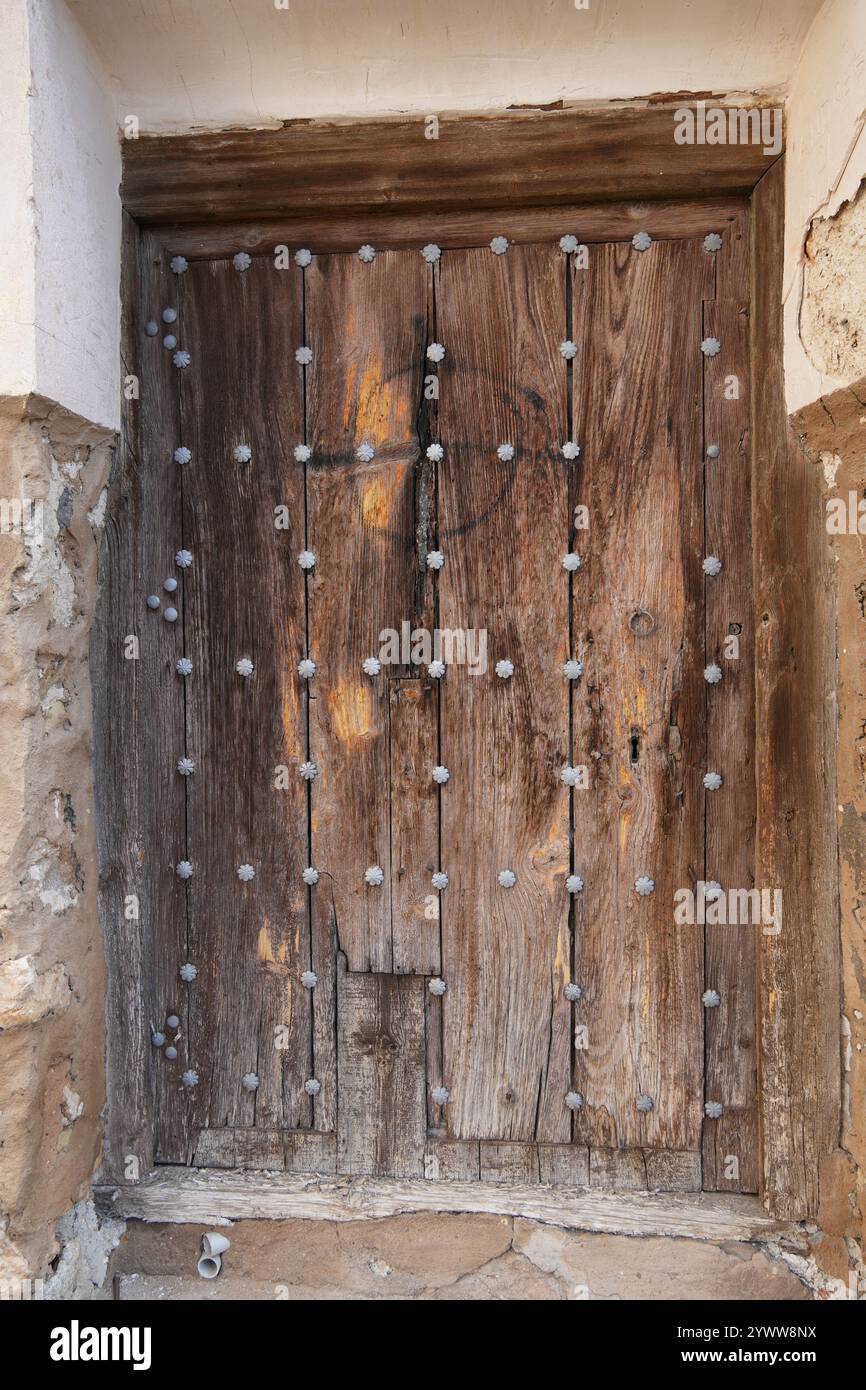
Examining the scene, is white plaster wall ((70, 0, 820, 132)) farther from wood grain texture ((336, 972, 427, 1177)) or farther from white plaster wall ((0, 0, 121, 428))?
wood grain texture ((336, 972, 427, 1177))

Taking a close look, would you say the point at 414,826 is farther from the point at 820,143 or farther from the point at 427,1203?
the point at 820,143

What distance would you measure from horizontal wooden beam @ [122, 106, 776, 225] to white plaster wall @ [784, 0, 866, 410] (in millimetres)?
85

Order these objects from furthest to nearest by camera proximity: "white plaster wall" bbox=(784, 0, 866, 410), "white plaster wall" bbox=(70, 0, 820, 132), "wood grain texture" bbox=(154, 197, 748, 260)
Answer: "wood grain texture" bbox=(154, 197, 748, 260), "white plaster wall" bbox=(70, 0, 820, 132), "white plaster wall" bbox=(784, 0, 866, 410)

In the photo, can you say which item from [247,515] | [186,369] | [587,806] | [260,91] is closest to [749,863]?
[587,806]

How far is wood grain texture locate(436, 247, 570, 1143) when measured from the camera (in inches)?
58.7

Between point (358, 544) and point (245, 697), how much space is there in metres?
0.36

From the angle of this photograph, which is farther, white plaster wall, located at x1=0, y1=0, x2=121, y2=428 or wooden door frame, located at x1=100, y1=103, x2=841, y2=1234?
wooden door frame, located at x1=100, y1=103, x2=841, y2=1234

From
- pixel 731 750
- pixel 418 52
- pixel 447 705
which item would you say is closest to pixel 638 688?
pixel 731 750

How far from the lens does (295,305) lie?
1516 millimetres

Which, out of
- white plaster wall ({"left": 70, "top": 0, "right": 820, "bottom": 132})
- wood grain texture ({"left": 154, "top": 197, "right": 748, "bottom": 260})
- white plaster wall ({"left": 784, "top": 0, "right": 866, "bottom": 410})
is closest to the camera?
white plaster wall ({"left": 784, "top": 0, "right": 866, "bottom": 410})

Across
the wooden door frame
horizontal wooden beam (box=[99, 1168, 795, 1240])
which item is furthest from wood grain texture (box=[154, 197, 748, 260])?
horizontal wooden beam (box=[99, 1168, 795, 1240])

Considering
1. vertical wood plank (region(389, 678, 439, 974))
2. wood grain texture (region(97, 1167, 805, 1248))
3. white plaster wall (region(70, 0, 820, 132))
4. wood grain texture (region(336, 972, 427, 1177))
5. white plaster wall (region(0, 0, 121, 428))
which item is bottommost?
wood grain texture (region(97, 1167, 805, 1248))

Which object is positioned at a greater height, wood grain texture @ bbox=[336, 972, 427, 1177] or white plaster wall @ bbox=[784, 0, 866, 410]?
white plaster wall @ bbox=[784, 0, 866, 410]
